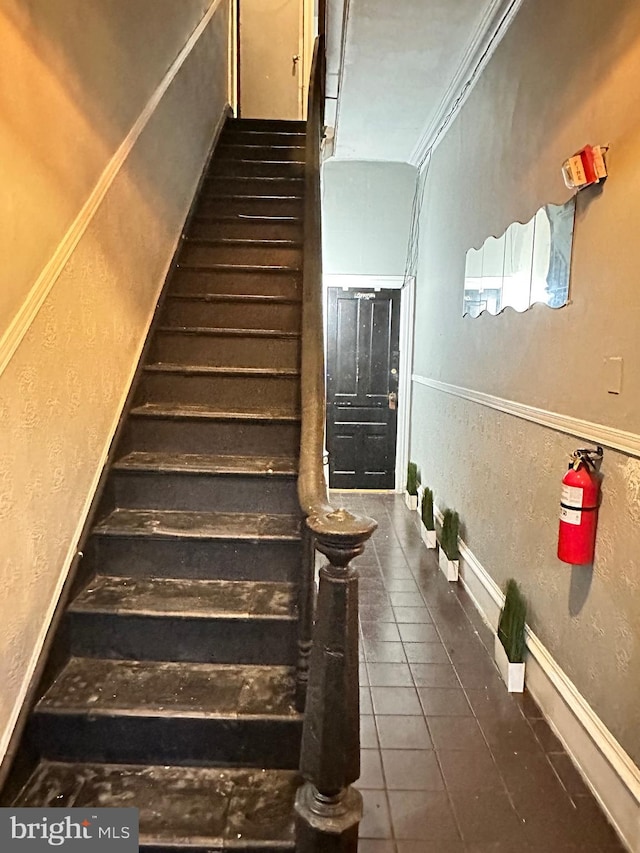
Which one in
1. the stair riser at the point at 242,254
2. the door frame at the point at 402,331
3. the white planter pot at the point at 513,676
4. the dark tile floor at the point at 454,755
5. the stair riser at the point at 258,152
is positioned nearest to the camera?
the dark tile floor at the point at 454,755

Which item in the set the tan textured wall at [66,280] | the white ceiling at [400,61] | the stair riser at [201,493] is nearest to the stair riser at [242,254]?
the tan textured wall at [66,280]

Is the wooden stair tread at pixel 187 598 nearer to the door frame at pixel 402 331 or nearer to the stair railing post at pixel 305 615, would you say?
the stair railing post at pixel 305 615

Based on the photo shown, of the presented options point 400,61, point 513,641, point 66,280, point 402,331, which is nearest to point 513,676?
point 513,641

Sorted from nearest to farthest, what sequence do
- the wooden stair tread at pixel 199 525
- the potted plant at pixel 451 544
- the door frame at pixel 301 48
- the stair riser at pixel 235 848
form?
the stair riser at pixel 235 848
the wooden stair tread at pixel 199 525
the potted plant at pixel 451 544
the door frame at pixel 301 48

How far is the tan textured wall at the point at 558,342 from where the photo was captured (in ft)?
5.77

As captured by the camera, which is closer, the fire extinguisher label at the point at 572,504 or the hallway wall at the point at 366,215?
the fire extinguisher label at the point at 572,504

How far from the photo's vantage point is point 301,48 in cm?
538

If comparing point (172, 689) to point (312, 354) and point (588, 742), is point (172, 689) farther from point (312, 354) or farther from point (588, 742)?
point (588, 742)

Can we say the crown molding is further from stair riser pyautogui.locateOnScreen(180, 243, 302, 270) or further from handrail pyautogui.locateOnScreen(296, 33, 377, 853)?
handrail pyautogui.locateOnScreen(296, 33, 377, 853)

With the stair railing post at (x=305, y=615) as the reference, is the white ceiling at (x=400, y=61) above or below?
above

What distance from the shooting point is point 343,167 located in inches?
211

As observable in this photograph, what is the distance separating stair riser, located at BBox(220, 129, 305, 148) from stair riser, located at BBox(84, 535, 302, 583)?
317 cm

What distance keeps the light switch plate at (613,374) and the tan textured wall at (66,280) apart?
1693 millimetres

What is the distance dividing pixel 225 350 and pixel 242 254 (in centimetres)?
73
